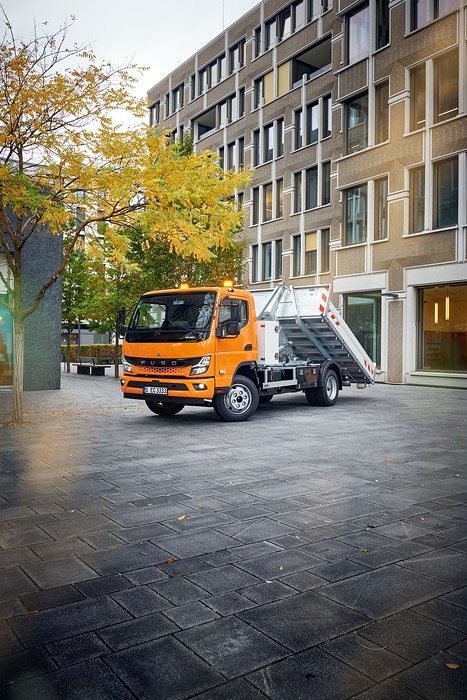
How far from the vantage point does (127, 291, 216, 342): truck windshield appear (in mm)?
10977

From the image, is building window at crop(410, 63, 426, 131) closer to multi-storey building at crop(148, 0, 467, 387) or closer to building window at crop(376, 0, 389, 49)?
multi-storey building at crop(148, 0, 467, 387)

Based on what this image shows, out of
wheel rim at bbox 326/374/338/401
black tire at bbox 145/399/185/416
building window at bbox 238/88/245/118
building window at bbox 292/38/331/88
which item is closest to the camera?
black tire at bbox 145/399/185/416

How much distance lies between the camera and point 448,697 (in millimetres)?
2461

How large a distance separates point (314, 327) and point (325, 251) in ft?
50.3

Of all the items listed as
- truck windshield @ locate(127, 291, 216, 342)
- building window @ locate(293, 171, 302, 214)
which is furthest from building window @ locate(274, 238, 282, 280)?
truck windshield @ locate(127, 291, 216, 342)

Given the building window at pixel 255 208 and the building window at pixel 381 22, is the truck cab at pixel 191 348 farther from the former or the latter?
the building window at pixel 255 208

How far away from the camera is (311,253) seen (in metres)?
29.6

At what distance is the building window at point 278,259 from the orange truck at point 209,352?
60.9 ft

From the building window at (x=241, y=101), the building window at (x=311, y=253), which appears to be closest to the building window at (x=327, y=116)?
the building window at (x=311, y=253)

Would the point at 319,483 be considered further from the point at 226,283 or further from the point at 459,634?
the point at 226,283

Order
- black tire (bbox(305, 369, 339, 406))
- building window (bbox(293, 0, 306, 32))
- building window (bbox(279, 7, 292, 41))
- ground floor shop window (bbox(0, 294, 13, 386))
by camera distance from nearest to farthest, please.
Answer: black tire (bbox(305, 369, 339, 406)), ground floor shop window (bbox(0, 294, 13, 386)), building window (bbox(293, 0, 306, 32)), building window (bbox(279, 7, 292, 41))

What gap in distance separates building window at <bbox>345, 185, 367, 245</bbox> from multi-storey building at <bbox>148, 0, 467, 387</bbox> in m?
0.07

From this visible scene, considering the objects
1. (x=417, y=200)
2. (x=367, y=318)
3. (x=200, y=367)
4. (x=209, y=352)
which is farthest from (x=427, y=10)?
(x=200, y=367)

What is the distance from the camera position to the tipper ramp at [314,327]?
13742 mm
